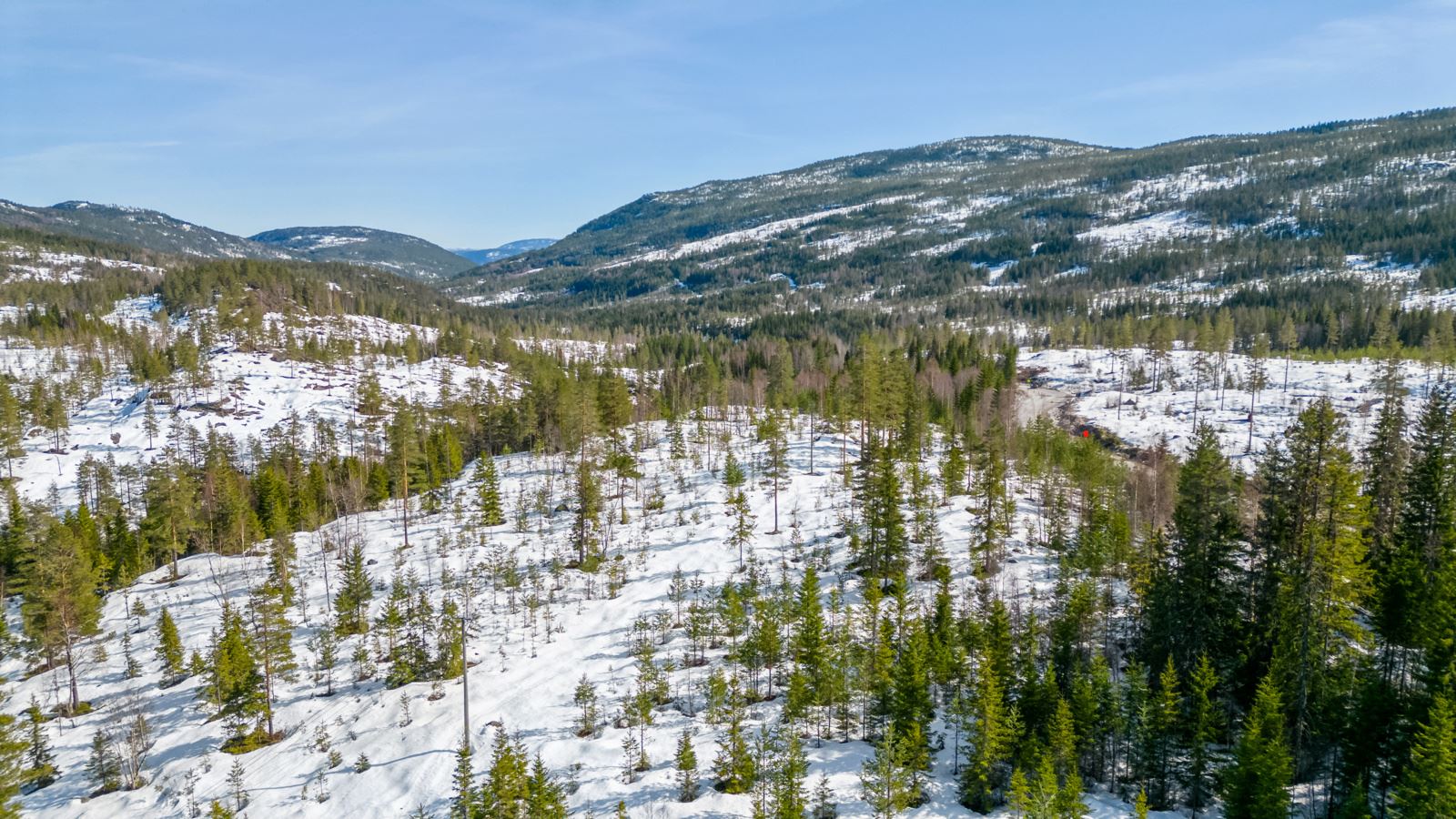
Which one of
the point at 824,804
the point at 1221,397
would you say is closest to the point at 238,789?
the point at 824,804

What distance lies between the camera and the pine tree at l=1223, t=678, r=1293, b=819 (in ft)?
77.5

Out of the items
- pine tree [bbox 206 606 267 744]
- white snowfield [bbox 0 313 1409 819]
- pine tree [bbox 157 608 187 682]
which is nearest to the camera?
white snowfield [bbox 0 313 1409 819]

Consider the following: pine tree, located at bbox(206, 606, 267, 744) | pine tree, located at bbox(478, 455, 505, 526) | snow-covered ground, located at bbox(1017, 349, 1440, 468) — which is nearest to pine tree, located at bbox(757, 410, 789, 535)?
pine tree, located at bbox(478, 455, 505, 526)

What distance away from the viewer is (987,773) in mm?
28234

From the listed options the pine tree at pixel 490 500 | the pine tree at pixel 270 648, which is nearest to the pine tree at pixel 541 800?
the pine tree at pixel 270 648

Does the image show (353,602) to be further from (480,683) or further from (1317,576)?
(1317,576)

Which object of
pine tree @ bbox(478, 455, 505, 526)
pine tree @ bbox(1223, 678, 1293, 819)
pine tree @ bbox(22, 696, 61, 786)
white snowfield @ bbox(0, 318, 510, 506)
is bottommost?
pine tree @ bbox(22, 696, 61, 786)

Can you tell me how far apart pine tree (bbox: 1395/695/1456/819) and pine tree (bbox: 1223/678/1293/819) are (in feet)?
10.1

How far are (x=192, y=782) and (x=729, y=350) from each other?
481 ft

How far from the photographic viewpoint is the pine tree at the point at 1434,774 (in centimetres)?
2070

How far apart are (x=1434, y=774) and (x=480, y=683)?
39.6 meters

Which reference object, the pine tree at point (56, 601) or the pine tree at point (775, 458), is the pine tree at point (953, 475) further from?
the pine tree at point (56, 601)

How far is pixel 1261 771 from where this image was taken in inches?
946

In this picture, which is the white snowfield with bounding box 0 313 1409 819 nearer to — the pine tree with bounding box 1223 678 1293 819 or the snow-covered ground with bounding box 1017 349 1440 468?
the pine tree with bounding box 1223 678 1293 819
